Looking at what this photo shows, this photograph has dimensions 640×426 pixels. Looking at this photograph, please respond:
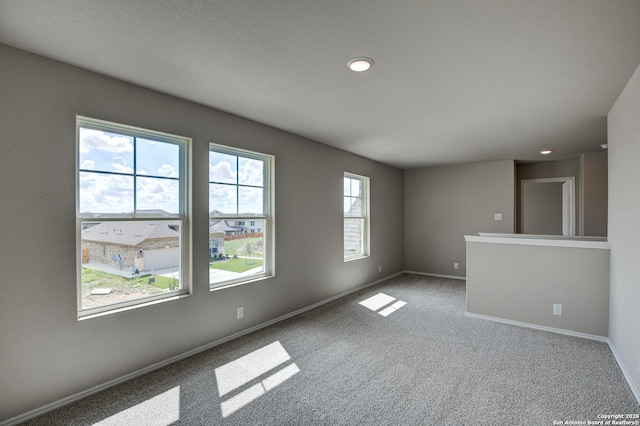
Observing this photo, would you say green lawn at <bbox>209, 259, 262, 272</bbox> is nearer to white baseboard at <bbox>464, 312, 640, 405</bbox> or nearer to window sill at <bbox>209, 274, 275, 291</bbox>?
window sill at <bbox>209, 274, 275, 291</bbox>

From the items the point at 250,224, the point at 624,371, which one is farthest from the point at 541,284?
the point at 250,224

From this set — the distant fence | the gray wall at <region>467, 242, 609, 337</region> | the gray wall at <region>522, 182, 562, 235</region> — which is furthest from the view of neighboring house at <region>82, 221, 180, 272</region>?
the gray wall at <region>522, 182, 562, 235</region>

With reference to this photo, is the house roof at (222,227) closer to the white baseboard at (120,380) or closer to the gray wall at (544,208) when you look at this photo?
the white baseboard at (120,380)

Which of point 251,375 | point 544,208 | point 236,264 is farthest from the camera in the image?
point 544,208

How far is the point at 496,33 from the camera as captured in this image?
1.84 metres

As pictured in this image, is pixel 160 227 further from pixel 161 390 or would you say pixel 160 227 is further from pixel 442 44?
pixel 442 44

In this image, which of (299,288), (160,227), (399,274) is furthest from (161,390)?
(399,274)

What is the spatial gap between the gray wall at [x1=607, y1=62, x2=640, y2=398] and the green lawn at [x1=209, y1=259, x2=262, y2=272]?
135 inches

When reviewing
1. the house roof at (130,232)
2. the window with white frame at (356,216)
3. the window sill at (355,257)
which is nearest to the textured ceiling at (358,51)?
the house roof at (130,232)

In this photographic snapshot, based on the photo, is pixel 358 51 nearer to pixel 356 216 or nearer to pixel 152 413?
pixel 152 413

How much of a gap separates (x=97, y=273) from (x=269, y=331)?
182cm

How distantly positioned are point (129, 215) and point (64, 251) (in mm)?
512

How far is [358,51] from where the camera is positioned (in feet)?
6.73

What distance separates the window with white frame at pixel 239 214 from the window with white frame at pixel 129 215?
33cm
